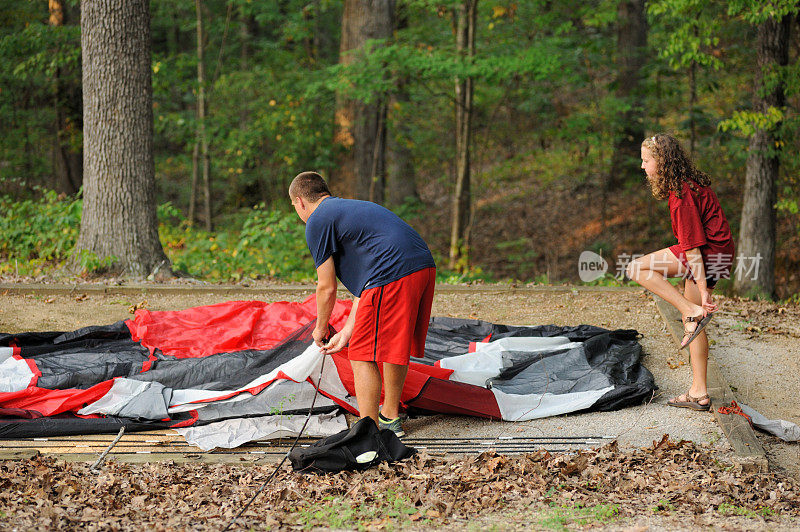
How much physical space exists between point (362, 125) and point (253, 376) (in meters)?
9.02

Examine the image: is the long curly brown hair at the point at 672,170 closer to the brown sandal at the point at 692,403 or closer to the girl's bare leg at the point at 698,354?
the girl's bare leg at the point at 698,354

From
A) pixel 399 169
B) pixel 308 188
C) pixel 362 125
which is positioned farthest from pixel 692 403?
pixel 399 169

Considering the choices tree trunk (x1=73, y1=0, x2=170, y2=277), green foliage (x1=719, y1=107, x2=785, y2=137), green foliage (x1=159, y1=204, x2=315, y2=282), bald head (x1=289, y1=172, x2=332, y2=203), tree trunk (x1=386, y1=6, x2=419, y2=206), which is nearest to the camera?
bald head (x1=289, y1=172, x2=332, y2=203)

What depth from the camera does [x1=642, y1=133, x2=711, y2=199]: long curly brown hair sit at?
14.0 feet

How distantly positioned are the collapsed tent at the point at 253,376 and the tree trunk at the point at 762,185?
482 cm

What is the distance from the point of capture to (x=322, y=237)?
156 inches

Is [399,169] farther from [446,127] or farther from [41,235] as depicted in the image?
[41,235]

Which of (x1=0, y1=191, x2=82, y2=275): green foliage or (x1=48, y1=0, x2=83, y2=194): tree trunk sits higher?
(x1=48, y1=0, x2=83, y2=194): tree trunk

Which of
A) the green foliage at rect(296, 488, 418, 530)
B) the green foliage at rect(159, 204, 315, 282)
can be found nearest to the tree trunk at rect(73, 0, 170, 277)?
the green foliage at rect(159, 204, 315, 282)

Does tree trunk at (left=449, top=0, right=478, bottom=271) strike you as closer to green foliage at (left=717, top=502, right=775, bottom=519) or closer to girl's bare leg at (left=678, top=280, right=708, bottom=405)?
girl's bare leg at (left=678, top=280, right=708, bottom=405)

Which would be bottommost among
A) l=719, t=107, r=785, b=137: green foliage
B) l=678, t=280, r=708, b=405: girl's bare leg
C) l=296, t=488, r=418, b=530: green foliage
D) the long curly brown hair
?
l=296, t=488, r=418, b=530: green foliage

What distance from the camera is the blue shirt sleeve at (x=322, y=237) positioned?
3955mm

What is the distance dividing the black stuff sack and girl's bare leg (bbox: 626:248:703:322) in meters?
1.83

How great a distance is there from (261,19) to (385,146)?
567 centimetres
